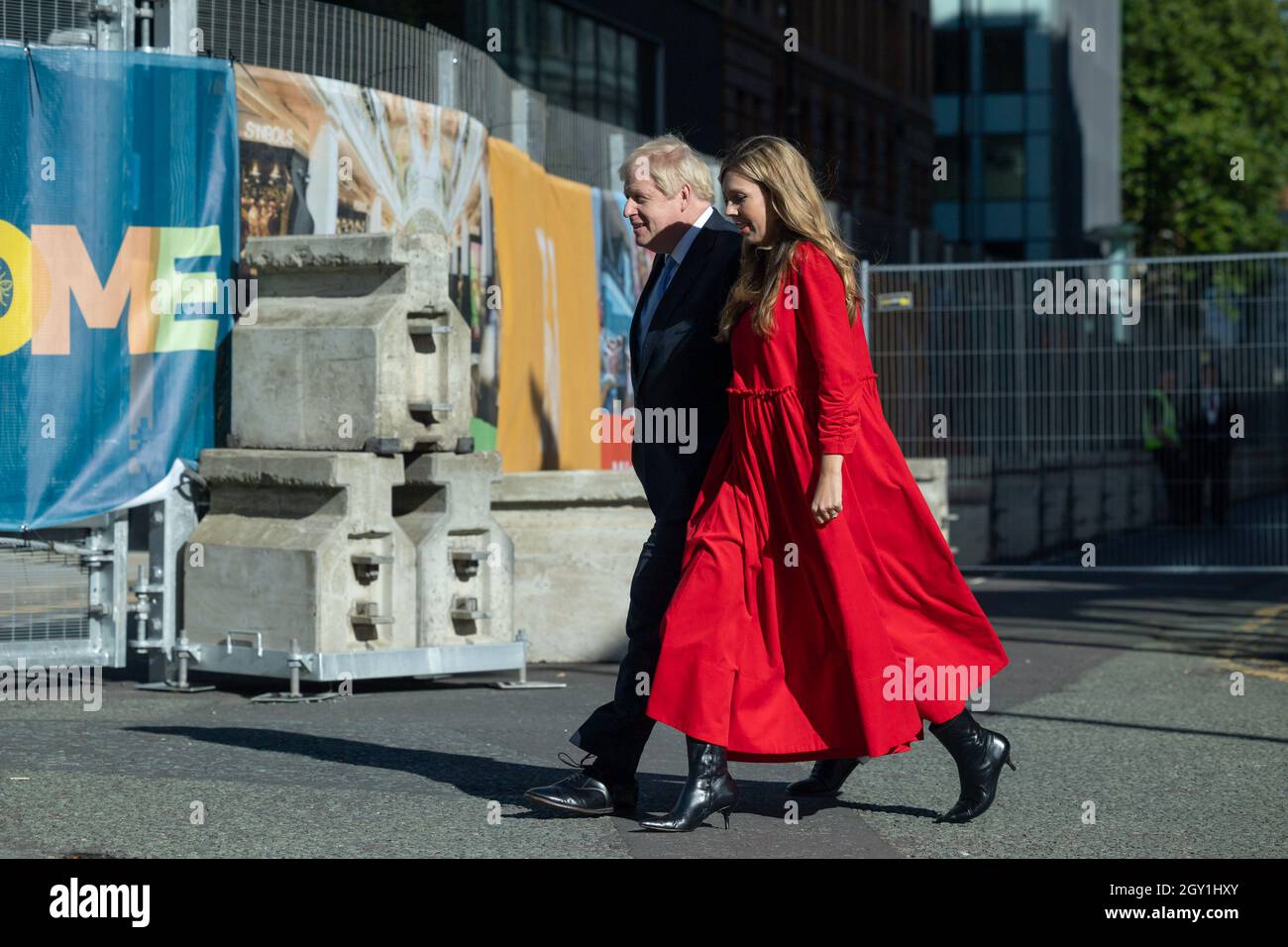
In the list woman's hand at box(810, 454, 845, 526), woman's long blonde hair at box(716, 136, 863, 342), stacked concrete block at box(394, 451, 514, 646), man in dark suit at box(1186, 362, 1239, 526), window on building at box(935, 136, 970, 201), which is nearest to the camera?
woman's hand at box(810, 454, 845, 526)

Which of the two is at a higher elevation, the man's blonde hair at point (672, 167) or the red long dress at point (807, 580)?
the man's blonde hair at point (672, 167)

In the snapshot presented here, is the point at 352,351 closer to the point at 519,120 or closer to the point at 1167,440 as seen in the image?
the point at 519,120

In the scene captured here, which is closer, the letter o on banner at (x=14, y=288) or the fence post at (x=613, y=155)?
the letter o on banner at (x=14, y=288)

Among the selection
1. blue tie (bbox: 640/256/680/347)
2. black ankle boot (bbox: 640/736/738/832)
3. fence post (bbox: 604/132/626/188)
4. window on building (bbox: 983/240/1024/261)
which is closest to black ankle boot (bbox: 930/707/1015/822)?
black ankle boot (bbox: 640/736/738/832)

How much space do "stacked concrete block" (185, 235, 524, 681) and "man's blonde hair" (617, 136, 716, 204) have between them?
3039 millimetres

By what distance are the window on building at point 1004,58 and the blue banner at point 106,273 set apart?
59449mm

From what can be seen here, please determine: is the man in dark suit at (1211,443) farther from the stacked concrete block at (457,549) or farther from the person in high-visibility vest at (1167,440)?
the stacked concrete block at (457,549)

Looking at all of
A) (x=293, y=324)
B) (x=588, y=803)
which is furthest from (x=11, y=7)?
(x=588, y=803)

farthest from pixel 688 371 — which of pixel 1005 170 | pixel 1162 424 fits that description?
pixel 1005 170

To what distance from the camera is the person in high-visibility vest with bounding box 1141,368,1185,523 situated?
1734cm

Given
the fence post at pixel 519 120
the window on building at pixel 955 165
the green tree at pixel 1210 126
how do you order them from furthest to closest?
the window on building at pixel 955 165, the green tree at pixel 1210 126, the fence post at pixel 519 120

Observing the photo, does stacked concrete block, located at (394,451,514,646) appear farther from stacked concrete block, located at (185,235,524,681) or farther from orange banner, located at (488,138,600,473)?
orange banner, located at (488,138,600,473)

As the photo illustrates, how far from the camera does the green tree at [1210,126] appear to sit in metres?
58.2

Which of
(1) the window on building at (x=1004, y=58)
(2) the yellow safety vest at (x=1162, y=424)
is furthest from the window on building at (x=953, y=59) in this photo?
(2) the yellow safety vest at (x=1162, y=424)
